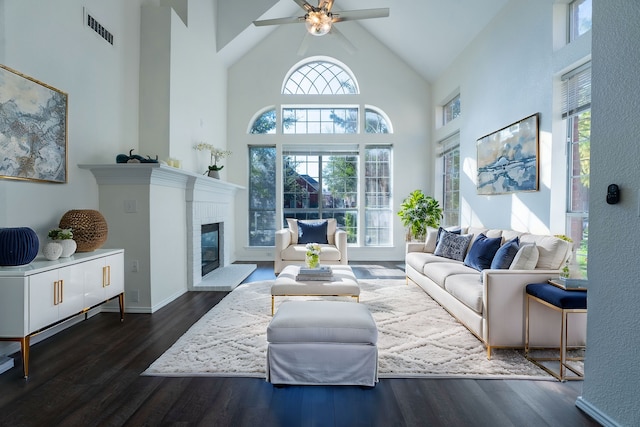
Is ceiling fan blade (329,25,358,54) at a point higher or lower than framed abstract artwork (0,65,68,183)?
higher

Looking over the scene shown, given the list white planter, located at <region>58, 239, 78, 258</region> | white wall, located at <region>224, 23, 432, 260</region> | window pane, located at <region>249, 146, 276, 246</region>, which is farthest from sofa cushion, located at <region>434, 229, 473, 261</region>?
white planter, located at <region>58, 239, 78, 258</region>

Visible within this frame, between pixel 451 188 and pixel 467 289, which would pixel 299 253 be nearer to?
pixel 467 289

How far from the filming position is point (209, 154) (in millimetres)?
6066

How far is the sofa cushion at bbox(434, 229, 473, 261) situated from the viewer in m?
4.42

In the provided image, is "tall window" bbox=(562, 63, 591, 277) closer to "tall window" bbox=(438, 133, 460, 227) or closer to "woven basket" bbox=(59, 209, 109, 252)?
"tall window" bbox=(438, 133, 460, 227)

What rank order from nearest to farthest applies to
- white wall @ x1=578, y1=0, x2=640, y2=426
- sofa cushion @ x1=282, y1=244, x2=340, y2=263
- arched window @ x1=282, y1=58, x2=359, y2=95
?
white wall @ x1=578, y1=0, x2=640, y2=426, sofa cushion @ x1=282, y1=244, x2=340, y2=263, arched window @ x1=282, y1=58, x2=359, y2=95

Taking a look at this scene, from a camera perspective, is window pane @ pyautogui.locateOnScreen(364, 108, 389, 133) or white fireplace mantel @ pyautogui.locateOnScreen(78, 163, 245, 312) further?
window pane @ pyautogui.locateOnScreen(364, 108, 389, 133)

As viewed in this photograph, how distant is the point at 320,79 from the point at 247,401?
6.69m

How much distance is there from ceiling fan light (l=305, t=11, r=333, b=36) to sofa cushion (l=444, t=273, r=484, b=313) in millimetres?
3031

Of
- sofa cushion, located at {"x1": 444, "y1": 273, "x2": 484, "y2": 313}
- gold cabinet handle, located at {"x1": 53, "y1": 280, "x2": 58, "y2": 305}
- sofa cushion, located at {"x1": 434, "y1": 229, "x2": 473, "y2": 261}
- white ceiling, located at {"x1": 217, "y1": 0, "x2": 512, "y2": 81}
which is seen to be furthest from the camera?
white ceiling, located at {"x1": 217, "y1": 0, "x2": 512, "y2": 81}

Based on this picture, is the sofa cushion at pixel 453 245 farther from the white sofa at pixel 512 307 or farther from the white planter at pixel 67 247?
the white planter at pixel 67 247

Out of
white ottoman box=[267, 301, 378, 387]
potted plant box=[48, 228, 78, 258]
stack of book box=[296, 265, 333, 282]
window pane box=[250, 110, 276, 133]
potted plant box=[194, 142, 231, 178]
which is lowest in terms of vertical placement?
white ottoman box=[267, 301, 378, 387]

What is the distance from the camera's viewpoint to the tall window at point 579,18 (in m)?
3.36

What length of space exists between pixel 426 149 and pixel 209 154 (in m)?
4.32
